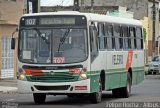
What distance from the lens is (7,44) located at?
38.8 m

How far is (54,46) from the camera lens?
786 inches

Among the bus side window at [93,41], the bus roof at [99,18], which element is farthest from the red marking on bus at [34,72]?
the bus roof at [99,18]

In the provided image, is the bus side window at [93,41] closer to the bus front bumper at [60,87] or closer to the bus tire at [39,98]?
the bus front bumper at [60,87]

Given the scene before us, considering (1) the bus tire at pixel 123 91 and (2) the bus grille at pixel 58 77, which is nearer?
(2) the bus grille at pixel 58 77

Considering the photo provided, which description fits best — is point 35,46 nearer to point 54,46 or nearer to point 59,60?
point 54,46

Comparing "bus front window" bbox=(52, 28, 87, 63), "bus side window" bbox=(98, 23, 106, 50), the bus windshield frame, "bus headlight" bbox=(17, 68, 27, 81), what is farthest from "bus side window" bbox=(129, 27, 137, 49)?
"bus headlight" bbox=(17, 68, 27, 81)

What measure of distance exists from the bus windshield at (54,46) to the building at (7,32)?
56.6 feet

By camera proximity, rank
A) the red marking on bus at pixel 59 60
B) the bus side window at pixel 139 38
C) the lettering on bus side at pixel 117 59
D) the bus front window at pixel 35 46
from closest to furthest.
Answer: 1. the red marking on bus at pixel 59 60
2. the bus front window at pixel 35 46
3. the lettering on bus side at pixel 117 59
4. the bus side window at pixel 139 38

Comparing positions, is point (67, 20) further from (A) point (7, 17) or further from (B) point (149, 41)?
(B) point (149, 41)

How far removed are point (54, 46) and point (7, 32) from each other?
1894cm

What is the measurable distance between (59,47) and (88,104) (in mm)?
2239

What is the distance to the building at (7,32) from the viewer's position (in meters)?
37.9

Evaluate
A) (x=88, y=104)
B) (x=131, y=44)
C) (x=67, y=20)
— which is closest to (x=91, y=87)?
(x=88, y=104)

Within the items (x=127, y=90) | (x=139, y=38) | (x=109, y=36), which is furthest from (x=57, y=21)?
(x=139, y=38)
